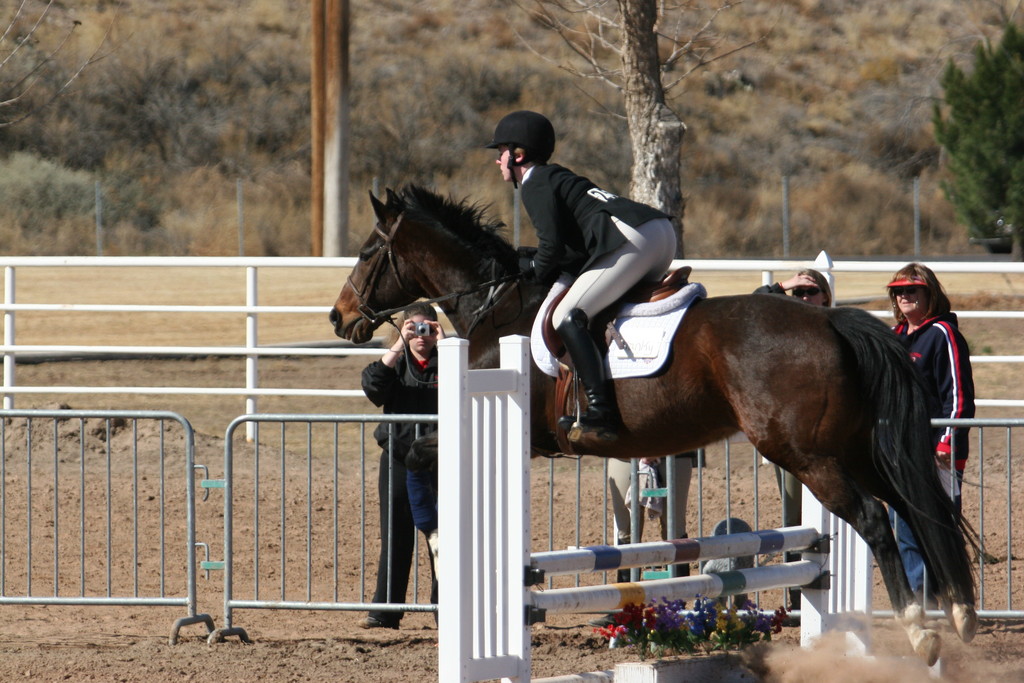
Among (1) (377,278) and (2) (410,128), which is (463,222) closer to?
(1) (377,278)

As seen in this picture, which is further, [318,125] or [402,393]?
[318,125]

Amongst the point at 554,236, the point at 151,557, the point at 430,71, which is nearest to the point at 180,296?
the point at 151,557

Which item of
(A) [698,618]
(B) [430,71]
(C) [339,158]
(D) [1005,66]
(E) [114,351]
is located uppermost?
(B) [430,71]

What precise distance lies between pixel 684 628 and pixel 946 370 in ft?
6.24

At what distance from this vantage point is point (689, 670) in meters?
5.72

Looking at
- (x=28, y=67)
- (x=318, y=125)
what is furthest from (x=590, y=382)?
(x=28, y=67)

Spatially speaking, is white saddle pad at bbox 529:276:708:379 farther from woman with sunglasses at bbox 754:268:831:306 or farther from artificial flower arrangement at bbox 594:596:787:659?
woman with sunglasses at bbox 754:268:831:306

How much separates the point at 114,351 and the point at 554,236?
7154 mm

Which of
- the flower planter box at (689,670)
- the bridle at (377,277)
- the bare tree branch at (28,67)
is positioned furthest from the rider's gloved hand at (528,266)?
the bare tree branch at (28,67)

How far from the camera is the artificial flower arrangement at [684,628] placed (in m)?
5.99

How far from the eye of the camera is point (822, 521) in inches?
241

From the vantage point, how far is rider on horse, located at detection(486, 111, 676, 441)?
571cm

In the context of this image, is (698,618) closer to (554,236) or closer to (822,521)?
(822,521)

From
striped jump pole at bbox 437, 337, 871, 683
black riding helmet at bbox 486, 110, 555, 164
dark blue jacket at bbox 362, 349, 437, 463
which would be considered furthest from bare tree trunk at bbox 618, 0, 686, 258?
striped jump pole at bbox 437, 337, 871, 683
